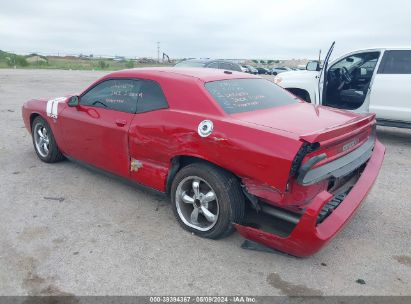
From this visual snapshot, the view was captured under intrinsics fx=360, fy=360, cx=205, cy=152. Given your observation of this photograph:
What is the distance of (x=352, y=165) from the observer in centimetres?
316

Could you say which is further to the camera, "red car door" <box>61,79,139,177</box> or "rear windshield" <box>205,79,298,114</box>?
"red car door" <box>61,79,139,177</box>

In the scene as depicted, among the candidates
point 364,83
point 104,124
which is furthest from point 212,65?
point 104,124

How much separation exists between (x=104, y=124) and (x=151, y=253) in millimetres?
1611

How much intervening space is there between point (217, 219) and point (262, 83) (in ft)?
6.01

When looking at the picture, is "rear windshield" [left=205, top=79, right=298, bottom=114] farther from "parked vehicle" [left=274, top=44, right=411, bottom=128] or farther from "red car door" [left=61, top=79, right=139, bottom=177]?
"parked vehicle" [left=274, top=44, right=411, bottom=128]

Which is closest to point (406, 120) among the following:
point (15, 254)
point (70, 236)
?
point (70, 236)

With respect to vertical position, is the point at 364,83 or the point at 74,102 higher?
the point at 364,83

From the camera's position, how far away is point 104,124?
3.96m

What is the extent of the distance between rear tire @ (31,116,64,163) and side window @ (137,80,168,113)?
1.91 metres

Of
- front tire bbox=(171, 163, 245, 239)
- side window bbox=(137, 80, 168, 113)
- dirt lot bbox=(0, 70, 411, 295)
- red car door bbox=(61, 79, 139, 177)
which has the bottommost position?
dirt lot bbox=(0, 70, 411, 295)

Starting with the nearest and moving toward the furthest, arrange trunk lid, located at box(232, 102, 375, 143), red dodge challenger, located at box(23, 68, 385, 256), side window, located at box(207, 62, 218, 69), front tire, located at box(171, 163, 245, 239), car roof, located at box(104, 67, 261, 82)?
red dodge challenger, located at box(23, 68, 385, 256)
trunk lid, located at box(232, 102, 375, 143)
front tire, located at box(171, 163, 245, 239)
car roof, located at box(104, 67, 261, 82)
side window, located at box(207, 62, 218, 69)

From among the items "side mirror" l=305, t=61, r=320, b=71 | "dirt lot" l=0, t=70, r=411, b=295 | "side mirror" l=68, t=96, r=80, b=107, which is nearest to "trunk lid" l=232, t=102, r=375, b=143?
"dirt lot" l=0, t=70, r=411, b=295

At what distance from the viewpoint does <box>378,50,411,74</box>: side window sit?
6521 mm

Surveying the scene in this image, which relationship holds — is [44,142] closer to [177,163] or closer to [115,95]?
[115,95]
